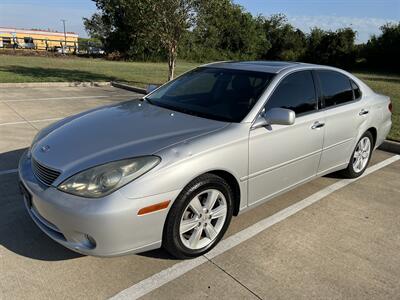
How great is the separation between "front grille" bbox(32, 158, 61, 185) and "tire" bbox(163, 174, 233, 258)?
0.90m

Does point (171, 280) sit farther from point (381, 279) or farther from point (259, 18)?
point (259, 18)

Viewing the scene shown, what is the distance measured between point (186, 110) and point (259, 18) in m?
48.1

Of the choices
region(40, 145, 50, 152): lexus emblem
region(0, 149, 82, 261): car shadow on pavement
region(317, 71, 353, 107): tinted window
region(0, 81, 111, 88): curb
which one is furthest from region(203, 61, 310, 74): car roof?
region(0, 81, 111, 88): curb

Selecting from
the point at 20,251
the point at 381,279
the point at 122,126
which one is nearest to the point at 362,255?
the point at 381,279

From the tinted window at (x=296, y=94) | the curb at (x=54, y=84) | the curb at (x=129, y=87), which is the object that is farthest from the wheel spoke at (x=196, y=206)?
the curb at (x=54, y=84)

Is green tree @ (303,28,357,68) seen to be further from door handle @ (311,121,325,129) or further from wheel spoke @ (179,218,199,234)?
wheel spoke @ (179,218,199,234)

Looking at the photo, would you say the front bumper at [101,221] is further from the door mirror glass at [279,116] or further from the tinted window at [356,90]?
the tinted window at [356,90]

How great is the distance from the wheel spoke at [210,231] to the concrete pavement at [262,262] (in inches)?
7.1

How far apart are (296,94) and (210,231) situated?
170 centimetres

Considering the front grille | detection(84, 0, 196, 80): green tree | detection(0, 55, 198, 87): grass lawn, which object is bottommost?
detection(0, 55, 198, 87): grass lawn

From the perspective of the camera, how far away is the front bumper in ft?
8.71

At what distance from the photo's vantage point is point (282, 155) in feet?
12.2

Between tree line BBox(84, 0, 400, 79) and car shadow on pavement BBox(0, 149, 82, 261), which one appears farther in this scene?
tree line BBox(84, 0, 400, 79)

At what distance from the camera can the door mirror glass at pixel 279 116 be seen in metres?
3.41
